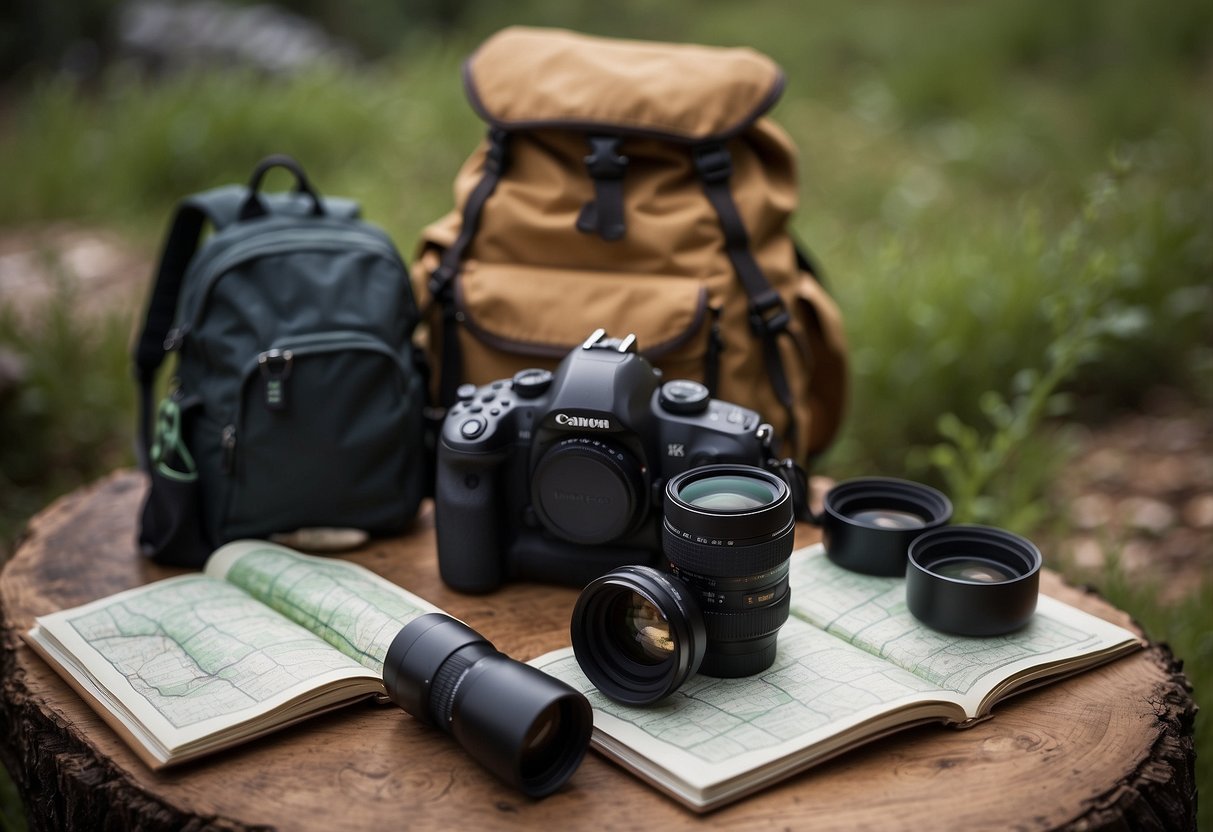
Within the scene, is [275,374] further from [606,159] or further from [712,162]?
[712,162]

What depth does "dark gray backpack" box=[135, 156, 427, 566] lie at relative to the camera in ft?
6.46

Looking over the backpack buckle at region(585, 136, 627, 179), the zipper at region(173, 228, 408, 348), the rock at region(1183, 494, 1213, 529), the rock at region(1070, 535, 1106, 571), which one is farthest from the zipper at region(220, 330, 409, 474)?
the rock at region(1183, 494, 1213, 529)

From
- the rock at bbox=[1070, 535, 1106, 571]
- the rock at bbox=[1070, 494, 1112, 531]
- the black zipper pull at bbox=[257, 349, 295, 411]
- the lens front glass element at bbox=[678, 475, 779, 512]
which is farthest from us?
the rock at bbox=[1070, 494, 1112, 531]

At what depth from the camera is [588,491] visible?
1.78 meters

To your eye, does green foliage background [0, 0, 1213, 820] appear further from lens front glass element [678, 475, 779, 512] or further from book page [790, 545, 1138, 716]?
lens front glass element [678, 475, 779, 512]

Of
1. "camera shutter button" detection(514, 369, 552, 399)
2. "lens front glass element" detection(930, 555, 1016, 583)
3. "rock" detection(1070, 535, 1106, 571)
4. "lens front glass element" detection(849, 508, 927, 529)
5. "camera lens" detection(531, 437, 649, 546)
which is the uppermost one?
"camera shutter button" detection(514, 369, 552, 399)

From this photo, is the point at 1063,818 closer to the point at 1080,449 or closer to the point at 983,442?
the point at 983,442

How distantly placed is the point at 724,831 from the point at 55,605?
47.4 inches

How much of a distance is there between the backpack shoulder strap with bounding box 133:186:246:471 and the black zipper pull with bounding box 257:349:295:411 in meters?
0.50

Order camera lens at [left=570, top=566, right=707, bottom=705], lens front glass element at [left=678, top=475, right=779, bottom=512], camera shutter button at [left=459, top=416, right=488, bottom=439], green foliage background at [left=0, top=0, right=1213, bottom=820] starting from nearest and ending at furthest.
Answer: camera lens at [left=570, top=566, right=707, bottom=705], lens front glass element at [left=678, top=475, right=779, bottom=512], camera shutter button at [left=459, top=416, right=488, bottom=439], green foliage background at [left=0, top=0, right=1213, bottom=820]

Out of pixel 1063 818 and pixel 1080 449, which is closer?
pixel 1063 818

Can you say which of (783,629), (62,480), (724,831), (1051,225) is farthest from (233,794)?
(1051,225)

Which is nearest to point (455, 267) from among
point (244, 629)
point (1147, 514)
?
point (244, 629)

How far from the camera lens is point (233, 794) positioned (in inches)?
55.4
